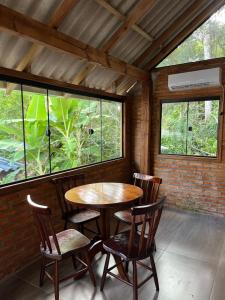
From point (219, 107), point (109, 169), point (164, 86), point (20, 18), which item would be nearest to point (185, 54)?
point (164, 86)

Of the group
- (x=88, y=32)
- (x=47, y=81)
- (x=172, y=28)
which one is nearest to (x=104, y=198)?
(x=47, y=81)

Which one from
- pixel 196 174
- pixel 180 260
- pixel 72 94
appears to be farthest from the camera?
pixel 196 174

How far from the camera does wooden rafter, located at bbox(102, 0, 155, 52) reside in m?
2.76

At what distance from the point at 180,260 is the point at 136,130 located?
2.78 m

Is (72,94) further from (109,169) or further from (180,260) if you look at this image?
(180,260)

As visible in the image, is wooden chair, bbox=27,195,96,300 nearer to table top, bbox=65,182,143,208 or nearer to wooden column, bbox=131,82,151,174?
table top, bbox=65,182,143,208

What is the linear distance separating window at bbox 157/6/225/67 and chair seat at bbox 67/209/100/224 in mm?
3161

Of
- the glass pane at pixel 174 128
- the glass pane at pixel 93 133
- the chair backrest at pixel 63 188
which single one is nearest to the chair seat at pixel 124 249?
the chair backrest at pixel 63 188

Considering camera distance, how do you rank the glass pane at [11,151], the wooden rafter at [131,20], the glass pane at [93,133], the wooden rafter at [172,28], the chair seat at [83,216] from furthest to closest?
the glass pane at [93,133]
the wooden rafter at [172,28]
the glass pane at [11,151]
the wooden rafter at [131,20]
the chair seat at [83,216]

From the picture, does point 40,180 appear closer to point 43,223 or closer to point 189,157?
point 43,223

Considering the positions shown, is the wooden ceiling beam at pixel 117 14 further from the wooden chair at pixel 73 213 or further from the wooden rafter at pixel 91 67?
the wooden chair at pixel 73 213

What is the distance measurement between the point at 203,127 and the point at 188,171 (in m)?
0.87

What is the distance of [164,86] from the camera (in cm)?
433

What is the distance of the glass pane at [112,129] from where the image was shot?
15.0 ft
